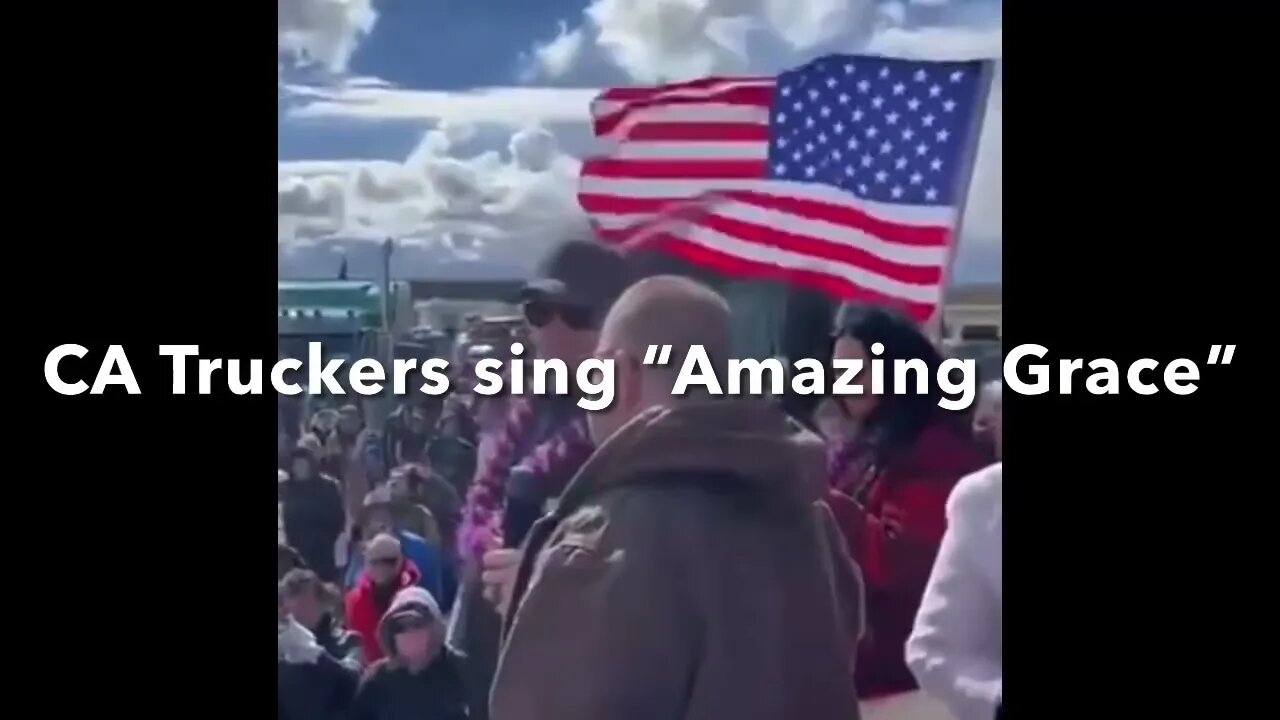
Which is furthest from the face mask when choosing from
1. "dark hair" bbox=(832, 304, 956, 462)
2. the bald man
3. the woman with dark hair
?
"dark hair" bbox=(832, 304, 956, 462)

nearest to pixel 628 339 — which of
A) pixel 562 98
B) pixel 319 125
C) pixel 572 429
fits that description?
pixel 572 429

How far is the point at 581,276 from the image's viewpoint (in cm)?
379

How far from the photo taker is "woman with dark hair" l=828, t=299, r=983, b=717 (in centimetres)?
381

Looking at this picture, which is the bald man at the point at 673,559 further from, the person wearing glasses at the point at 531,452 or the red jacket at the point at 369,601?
the red jacket at the point at 369,601

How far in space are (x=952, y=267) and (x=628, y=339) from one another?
644 millimetres

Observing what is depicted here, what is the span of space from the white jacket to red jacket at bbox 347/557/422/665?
0.98m

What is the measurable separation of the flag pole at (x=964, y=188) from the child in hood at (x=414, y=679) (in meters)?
1.12

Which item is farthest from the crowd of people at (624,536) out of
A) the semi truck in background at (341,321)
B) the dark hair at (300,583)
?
the semi truck in background at (341,321)

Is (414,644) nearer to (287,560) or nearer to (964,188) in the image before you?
(287,560)

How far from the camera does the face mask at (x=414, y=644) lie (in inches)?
149

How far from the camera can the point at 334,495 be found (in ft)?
12.5

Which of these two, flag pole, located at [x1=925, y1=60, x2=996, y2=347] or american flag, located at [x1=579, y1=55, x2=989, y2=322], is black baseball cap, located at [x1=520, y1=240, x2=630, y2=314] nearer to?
american flag, located at [x1=579, y1=55, x2=989, y2=322]
